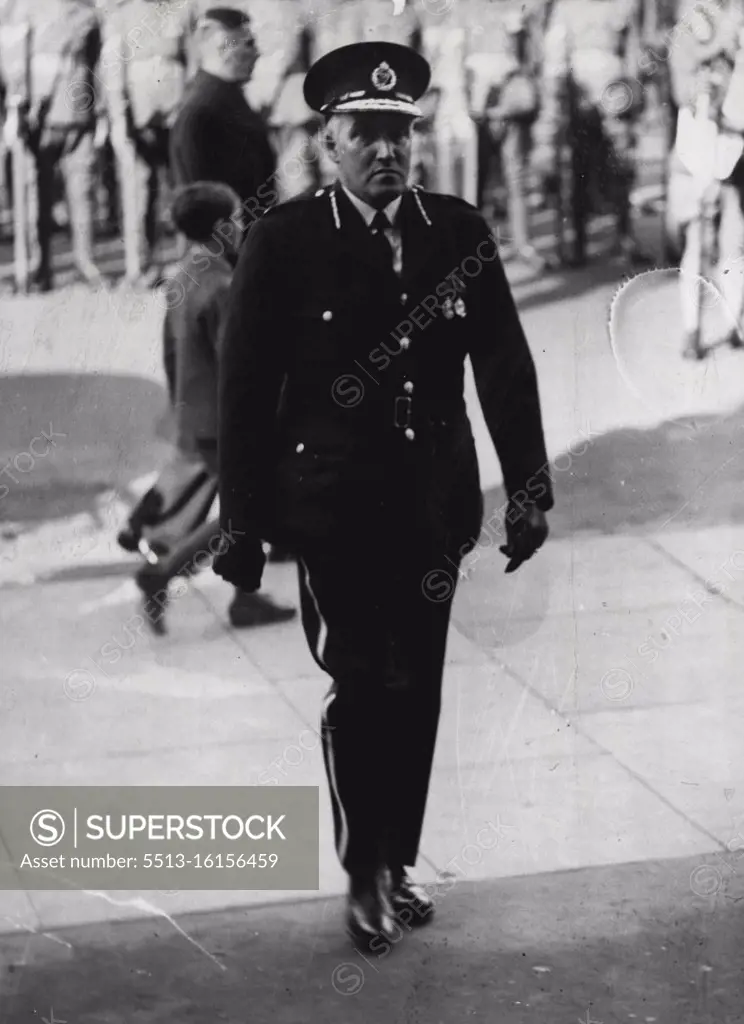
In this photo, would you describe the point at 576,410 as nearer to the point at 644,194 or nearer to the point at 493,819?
the point at 644,194

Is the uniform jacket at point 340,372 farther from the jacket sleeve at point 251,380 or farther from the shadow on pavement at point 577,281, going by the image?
the shadow on pavement at point 577,281

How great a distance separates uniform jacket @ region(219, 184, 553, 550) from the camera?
5105mm

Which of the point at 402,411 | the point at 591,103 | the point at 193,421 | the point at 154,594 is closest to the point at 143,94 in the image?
the point at 193,421

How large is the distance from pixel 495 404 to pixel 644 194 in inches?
28.6

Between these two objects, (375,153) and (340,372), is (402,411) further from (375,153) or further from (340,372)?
(375,153)

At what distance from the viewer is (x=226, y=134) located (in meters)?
5.21

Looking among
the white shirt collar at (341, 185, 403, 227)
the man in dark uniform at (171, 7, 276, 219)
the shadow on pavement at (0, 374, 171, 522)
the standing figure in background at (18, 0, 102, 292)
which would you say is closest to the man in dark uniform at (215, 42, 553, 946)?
the white shirt collar at (341, 185, 403, 227)

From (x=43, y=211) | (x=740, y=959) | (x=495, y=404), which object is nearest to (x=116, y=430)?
(x=43, y=211)

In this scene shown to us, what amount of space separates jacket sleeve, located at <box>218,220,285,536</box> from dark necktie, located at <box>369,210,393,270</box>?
10.6 inches

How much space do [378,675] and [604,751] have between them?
73 cm

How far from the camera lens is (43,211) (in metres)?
5.27

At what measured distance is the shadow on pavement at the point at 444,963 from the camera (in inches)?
204

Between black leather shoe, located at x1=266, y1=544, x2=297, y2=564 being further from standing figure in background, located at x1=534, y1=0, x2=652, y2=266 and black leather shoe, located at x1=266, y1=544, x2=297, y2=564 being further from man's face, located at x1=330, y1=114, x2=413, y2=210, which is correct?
standing figure in background, located at x1=534, y1=0, x2=652, y2=266

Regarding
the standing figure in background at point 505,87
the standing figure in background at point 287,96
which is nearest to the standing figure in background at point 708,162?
the standing figure in background at point 505,87
